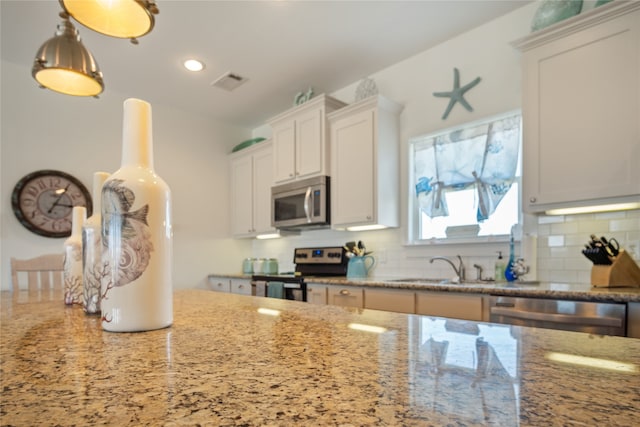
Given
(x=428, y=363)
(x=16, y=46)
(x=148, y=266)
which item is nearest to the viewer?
(x=428, y=363)

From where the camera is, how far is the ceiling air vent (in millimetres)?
3426

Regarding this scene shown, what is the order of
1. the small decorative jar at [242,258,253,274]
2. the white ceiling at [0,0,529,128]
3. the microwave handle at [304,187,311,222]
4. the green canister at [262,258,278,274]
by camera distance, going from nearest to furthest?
the white ceiling at [0,0,529,128] → the microwave handle at [304,187,311,222] → the green canister at [262,258,278,274] → the small decorative jar at [242,258,253,274]

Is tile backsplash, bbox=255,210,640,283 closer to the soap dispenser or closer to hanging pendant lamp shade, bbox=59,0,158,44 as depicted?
the soap dispenser

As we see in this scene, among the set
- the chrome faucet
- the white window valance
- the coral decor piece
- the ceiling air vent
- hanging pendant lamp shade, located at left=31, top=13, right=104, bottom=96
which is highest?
the ceiling air vent

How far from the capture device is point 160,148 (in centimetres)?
412

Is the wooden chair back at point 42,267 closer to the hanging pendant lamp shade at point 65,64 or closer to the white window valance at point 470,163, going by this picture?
the hanging pendant lamp shade at point 65,64

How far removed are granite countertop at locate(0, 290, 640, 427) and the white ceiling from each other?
2.40 m

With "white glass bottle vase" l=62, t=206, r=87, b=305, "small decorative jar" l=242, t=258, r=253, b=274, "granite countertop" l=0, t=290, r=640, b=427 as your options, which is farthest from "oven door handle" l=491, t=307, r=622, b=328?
"small decorative jar" l=242, t=258, r=253, b=274

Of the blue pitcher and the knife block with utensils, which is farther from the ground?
the knife block with utensils

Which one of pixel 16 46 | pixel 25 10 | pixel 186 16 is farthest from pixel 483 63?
pixel 16 46

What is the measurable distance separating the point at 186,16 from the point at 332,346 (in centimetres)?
271

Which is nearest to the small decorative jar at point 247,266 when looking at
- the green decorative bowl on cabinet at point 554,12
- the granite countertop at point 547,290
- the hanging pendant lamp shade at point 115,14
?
the granite countertop at point 547,290

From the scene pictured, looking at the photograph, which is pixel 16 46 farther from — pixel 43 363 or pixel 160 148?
pixel 43 363

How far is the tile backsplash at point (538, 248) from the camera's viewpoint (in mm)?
2109
